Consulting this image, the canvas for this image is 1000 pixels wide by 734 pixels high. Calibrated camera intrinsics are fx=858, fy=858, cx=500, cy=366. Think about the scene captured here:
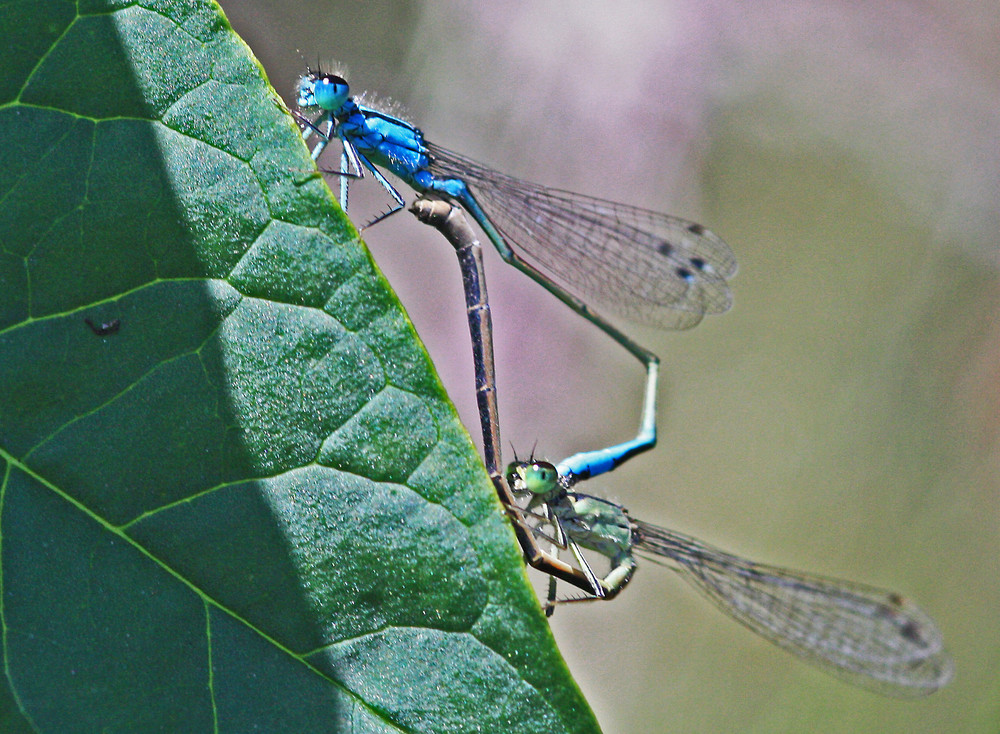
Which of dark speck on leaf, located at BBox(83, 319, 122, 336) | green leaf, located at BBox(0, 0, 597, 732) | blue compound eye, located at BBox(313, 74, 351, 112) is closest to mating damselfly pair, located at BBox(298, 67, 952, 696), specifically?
blue compound eye, located at BBox(313, 74, 351, 112)

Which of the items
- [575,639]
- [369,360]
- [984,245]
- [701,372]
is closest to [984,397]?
[984,245]

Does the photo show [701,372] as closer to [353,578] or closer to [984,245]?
[984,245]

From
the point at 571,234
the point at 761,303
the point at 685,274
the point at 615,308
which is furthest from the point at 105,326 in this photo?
the point at 761,303

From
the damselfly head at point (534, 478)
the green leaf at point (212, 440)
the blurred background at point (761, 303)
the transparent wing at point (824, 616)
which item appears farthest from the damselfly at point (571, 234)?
the blurred background at point (761, 303)

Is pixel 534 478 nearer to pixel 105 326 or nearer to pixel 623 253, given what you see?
pixel 623 253

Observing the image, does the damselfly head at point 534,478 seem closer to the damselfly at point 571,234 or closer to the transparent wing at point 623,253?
the damselfly at point 571,234

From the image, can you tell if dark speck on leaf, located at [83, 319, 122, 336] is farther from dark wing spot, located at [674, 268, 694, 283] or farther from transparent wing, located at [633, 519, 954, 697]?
dark wing spot, located at [674, 268, 694, 283]
